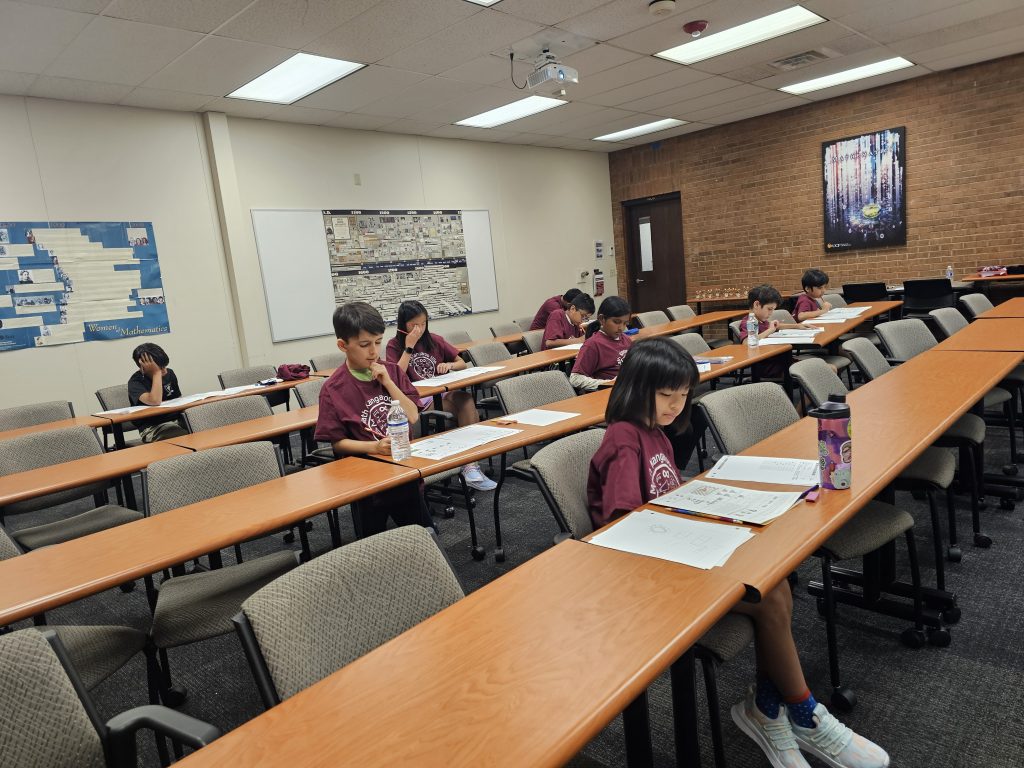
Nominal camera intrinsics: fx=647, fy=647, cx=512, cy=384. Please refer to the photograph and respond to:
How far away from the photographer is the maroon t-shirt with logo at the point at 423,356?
445 cm

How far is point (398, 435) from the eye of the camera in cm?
243

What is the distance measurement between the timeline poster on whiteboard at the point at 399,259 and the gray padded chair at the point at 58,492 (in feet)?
11.9

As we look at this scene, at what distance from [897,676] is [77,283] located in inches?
227

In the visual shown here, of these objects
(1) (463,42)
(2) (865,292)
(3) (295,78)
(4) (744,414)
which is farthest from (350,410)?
(2) (865,292)

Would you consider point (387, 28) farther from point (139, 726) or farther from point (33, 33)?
point (139, 726)

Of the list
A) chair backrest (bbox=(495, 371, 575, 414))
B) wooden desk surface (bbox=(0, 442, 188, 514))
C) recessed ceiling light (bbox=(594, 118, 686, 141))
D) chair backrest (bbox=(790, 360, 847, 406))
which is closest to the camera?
wooden desk surface (bbox=(0, 442, 188, 514))

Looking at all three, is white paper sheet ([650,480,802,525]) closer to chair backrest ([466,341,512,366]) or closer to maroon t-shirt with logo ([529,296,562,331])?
chair backrest ([466,341,512,366])

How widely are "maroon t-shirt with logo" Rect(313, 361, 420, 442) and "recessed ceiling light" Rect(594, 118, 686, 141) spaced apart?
6.38 metres

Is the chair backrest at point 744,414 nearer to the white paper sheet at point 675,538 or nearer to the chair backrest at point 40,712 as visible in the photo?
the white paper sheet at point 675,538

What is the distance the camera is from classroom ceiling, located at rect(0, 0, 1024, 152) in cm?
378

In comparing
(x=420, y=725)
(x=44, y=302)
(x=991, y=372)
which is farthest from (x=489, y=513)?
(x=44, y=302)

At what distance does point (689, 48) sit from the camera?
17.4 feet

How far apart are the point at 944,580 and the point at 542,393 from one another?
1.92 m

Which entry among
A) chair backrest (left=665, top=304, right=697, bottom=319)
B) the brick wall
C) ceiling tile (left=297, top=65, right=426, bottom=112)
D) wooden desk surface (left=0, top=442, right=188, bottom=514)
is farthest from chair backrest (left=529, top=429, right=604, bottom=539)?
the brick wall
